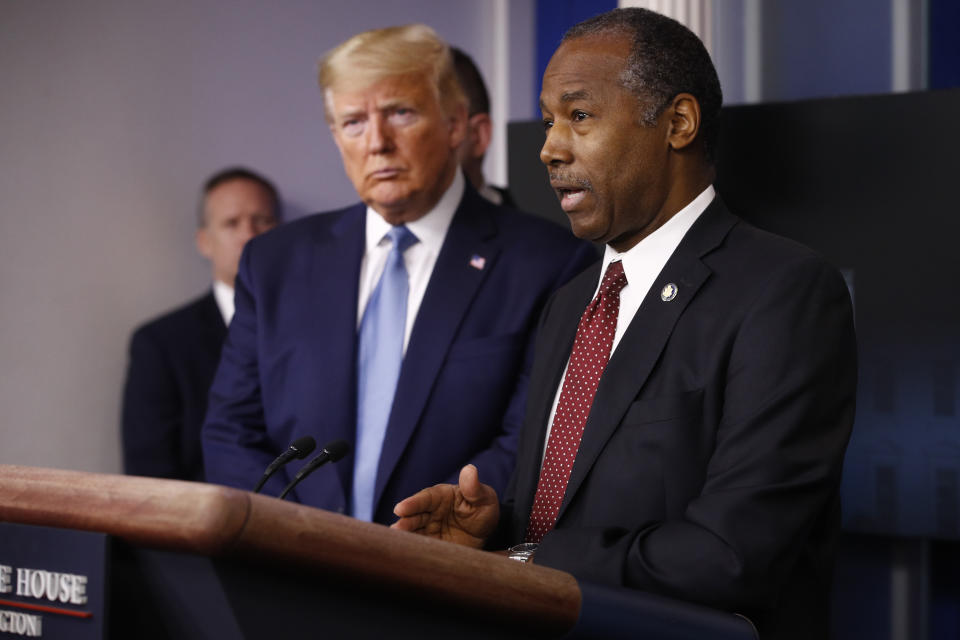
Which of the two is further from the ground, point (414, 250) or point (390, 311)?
point (414, 250)

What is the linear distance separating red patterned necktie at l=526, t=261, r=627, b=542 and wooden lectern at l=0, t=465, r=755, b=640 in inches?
23.7

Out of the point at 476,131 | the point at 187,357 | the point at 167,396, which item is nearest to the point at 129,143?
the point at 187,357

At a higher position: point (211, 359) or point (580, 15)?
point (580, 15)

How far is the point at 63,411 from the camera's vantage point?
161 inches

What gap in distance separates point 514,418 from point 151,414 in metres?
2.22

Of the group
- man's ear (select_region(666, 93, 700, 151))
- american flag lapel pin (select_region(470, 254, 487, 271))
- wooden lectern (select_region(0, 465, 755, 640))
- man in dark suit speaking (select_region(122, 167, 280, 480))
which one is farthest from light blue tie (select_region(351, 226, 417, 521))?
man in dark suit speaking (select_region(122, 167, 280, 480))

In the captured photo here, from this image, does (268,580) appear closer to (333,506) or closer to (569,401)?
(569,401)

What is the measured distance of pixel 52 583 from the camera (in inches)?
38.2

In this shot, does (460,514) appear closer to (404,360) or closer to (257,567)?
(404,360)

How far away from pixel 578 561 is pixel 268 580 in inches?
21.5

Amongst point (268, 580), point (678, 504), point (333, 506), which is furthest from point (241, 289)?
point (268, 580)

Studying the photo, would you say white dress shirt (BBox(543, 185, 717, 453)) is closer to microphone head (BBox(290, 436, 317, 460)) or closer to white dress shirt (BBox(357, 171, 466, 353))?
microphone head (BBox(290, 436, 317, 460))

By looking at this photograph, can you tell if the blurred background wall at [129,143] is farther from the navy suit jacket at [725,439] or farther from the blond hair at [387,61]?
the navy suit jacket at [725,439]

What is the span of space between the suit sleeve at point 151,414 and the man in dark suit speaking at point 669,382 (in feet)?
8.14
